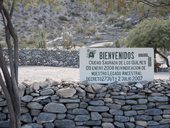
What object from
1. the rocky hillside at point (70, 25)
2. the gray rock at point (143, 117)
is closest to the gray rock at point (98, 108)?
the gray rock at point (143, 117)

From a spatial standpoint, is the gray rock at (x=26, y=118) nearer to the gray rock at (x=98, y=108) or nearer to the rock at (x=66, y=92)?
the rock at (x=66, y=92)

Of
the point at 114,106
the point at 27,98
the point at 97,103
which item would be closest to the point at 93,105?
the point at 97,103

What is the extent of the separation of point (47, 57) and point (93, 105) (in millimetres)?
14135

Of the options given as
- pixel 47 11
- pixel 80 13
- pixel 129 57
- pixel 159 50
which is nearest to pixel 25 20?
pixel 47 11

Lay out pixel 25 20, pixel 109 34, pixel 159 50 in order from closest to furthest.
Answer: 1. pixel 159 50
2. pixel 109 34
3. pixel 25 20

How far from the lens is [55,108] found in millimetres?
9414

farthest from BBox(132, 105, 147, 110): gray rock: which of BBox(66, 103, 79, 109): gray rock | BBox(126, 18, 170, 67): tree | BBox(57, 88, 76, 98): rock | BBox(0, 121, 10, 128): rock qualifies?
BBox(126, 18, 170, 67): tree

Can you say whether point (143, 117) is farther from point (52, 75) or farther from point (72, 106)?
point (52, 75)

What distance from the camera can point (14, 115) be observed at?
294 inches

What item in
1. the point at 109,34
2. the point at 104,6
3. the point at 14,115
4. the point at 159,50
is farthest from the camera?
the point at 109,34

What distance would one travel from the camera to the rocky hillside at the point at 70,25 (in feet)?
125

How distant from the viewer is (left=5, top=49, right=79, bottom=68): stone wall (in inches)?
914

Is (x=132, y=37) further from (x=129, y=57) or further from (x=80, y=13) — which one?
(x=80, y=13)

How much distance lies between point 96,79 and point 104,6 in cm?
200
